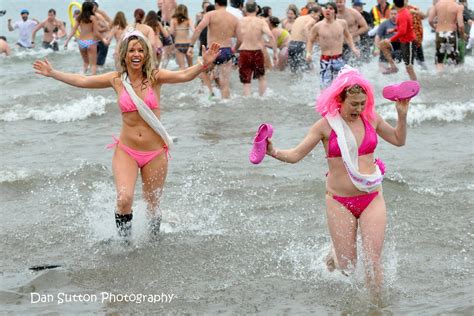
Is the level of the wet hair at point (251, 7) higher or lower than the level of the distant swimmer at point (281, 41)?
higher

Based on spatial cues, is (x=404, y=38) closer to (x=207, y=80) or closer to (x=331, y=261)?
(x=207, y=80)

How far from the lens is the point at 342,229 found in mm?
5949

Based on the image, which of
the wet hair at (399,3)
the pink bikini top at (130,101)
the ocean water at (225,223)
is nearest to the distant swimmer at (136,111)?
the pink bikini top at (130,101)

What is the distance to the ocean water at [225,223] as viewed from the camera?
20.4 feet

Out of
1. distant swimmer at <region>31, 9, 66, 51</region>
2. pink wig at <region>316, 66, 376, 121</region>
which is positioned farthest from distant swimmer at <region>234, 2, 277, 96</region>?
Result: distant swimmer at <region>31, 9, 66, 51</region>

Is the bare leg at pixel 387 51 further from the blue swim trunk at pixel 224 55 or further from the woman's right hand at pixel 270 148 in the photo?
the woman's right hand at pixel 270 148

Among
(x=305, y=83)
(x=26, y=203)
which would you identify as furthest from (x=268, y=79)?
(x=26, y=203)

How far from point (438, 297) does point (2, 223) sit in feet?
14.3

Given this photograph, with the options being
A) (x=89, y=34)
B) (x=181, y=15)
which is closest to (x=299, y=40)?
(x=181, y=15)

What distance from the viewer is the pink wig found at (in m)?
5.83

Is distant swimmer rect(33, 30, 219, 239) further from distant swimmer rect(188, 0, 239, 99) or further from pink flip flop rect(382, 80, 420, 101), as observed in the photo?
distant swimmer rect(188, 0, 239, 99)

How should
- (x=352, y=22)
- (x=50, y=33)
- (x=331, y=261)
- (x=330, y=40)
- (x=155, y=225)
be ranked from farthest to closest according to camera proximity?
(x=50, y=33) → (x=352, y=22) → (x=330, y=40) → (x=155, y=225) → (x=331, y=261)

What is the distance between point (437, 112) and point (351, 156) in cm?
760

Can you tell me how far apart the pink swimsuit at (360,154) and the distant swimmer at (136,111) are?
5.21 ft
